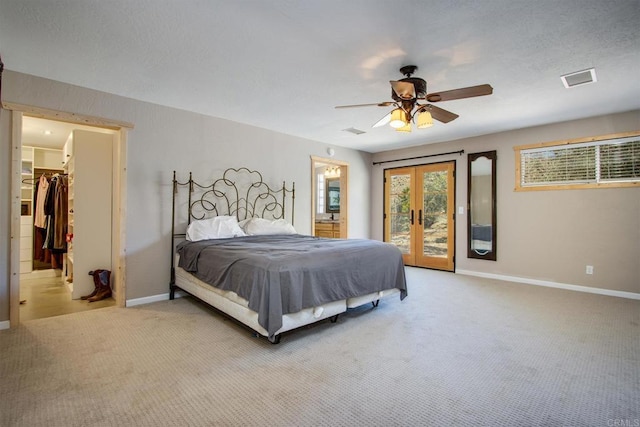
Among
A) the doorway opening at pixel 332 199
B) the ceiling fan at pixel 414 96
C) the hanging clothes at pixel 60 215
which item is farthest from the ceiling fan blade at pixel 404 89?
the hanging clothes at pixel 60 215

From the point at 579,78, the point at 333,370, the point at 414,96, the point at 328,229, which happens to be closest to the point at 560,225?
the point at 579,78

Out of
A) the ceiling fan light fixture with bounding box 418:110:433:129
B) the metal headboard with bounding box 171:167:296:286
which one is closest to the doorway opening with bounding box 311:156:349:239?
the metal headboard with bounding box 171:167:296:286

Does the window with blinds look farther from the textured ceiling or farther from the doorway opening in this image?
the doorway opening

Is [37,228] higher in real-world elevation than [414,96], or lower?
lower

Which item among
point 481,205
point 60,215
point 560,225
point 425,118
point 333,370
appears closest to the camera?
point 333,370

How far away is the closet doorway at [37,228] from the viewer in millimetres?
3123

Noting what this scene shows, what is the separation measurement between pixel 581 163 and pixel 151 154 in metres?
5.92

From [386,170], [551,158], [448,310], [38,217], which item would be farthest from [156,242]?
[551,158]

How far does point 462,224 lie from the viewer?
579 cm

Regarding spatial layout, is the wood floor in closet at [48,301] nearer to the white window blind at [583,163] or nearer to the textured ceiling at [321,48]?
the textured ceiling at [321,48]

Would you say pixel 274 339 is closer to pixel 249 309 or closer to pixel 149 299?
pixel 249 309

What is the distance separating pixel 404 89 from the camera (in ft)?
8.90

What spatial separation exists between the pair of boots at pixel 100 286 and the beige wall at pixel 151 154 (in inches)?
24.4

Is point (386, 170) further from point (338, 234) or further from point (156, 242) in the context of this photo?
point (156, 242)
